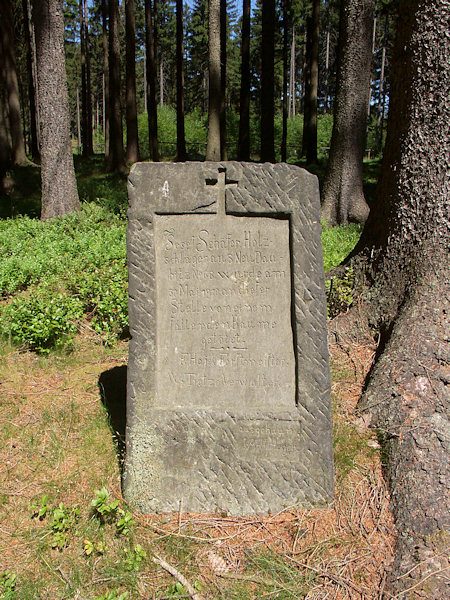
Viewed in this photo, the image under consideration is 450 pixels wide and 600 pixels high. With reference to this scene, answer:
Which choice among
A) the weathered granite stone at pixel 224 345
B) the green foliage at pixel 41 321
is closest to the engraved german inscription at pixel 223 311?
the weathered granite stone at pixel 224 345

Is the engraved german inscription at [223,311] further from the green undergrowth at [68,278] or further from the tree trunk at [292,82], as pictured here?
the tree trunk at [292,82]

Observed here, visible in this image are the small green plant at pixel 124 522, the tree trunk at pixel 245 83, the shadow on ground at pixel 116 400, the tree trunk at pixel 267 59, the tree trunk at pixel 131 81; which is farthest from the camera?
the tree trunk at pixel 245 83

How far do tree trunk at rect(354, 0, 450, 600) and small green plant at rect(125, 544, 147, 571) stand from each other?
1.46 m

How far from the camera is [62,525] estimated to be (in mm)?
2648

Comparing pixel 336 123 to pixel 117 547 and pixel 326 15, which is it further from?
pixel 326 15

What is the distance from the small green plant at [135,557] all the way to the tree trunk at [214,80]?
12847 millimetres

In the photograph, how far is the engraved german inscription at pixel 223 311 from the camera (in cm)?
290

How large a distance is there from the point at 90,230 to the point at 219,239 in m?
5.62

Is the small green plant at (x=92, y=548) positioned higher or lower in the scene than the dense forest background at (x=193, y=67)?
lower

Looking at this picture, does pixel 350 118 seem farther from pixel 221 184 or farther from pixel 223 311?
pixel 223 311

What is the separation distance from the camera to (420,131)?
3656 mm

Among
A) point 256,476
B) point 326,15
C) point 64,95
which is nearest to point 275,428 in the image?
point 256,476

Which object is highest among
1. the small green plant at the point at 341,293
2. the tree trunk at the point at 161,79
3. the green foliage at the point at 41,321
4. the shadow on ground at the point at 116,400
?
the tree trunk at the point at 161,79

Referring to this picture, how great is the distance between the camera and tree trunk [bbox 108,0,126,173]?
16922 mm
